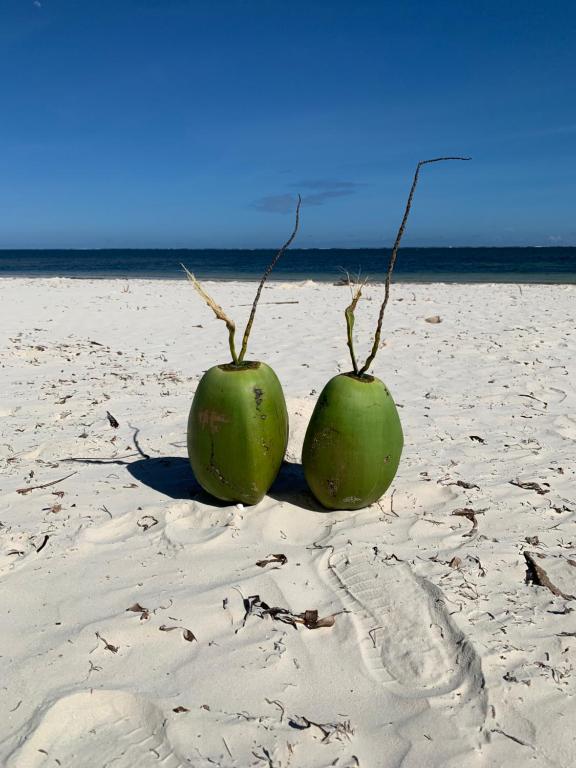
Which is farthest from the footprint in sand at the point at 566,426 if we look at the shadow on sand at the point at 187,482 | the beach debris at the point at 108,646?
the beach debris at the point at 108,646

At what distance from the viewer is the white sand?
1503 mm

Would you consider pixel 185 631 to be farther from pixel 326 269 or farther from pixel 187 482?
pixel 326 269

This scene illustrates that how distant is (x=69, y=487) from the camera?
2.96 meters

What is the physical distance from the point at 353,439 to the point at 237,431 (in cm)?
48

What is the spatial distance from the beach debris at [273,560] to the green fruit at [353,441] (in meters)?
0.40

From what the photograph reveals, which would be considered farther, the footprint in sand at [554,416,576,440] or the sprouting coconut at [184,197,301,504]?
the footprint in sand at [554,416,576,440]

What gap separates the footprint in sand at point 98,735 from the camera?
4.70 ft

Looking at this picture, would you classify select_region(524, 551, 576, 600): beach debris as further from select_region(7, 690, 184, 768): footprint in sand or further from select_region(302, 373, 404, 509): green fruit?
select_region(7, 690, 184, 768): footprint in sand

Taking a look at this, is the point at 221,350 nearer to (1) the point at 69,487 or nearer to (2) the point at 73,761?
(1) the point at 69,487

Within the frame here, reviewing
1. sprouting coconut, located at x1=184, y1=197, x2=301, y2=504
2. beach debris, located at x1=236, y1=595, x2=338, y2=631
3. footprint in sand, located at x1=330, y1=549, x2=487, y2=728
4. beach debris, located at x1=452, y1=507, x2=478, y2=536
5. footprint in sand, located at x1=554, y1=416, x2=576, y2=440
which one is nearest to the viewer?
footprint in sand, located at x1=330, y1=549, x2=487, y2=728

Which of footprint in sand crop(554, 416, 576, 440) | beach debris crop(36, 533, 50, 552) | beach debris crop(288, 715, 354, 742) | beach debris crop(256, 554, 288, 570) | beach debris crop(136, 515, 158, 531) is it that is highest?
footprint in sand crop(554, 416, 576, 440)

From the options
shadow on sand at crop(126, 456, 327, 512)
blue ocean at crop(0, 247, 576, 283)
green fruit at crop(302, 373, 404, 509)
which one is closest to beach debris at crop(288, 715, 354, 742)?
green fruit at crop(302, 373, 404, 509)

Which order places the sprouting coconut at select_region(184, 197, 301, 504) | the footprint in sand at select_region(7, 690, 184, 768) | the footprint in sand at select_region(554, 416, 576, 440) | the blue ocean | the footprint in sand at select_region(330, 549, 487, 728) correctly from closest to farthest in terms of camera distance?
the footprint in sand at select_region(7, 690, 184, 768), the footprint in sand at select_region(330, 549, 487, 728), the sprouting coconut at select_region(184, 197, 301, 504), the footprint in sand at select_region(554, 416, 576, 440), the blue ocean

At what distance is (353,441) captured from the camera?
245 centimetres
